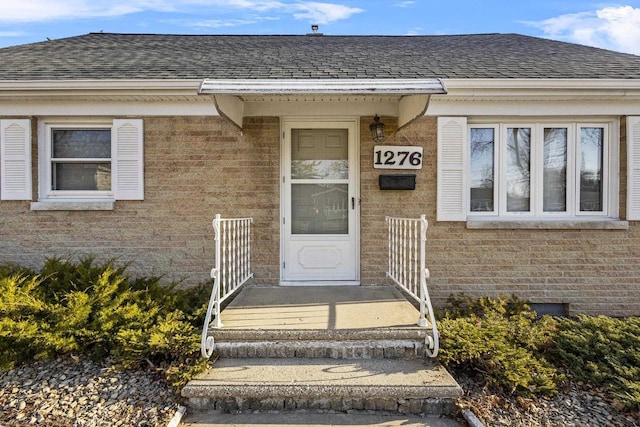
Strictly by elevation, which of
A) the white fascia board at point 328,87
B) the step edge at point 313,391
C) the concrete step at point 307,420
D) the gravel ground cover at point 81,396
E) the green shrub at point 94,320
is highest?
the white fascia board at point 328,87

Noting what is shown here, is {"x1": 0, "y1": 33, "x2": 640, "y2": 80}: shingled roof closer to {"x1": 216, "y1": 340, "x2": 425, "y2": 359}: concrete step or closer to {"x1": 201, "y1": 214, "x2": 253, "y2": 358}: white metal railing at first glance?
{"x1": 201, "y1": 214, "x2": 253, "y2": 358}: white metal railing

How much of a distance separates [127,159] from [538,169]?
5437 millimetres

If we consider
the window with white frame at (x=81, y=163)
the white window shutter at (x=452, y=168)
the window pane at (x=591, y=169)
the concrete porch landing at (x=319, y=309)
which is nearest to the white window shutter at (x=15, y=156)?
the window with white frame at (x=81, y=163)

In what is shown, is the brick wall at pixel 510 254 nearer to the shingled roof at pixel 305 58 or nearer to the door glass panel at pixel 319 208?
the door glass panel at pixel 319 208

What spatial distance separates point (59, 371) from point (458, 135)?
508 centimetres

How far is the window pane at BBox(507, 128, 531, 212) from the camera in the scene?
16.5 feet

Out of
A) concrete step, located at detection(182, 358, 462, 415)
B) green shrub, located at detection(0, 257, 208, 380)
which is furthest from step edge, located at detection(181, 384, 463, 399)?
green shrub, located at detection(0, 257, 208, 380)

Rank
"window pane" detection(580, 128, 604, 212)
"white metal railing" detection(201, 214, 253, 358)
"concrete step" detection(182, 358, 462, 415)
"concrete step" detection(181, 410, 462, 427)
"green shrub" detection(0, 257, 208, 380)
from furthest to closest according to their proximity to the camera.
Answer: "window pane" detection(580, 128, 604, 212) → "white metal railing" detection(201, 214, 253, 358) → "green shrub" detection(0, 257, 208, 380) → "concrete step" detection(182, 358, 462, 415) → "concrete step" detection(181, 410, 462, 427)

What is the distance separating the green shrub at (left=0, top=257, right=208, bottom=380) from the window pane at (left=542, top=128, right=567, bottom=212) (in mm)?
4637

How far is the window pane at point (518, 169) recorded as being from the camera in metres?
5.04

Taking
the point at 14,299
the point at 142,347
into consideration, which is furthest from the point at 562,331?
the point at 14,299

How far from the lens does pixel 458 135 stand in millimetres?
4910

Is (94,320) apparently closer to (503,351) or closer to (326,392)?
(326,392)

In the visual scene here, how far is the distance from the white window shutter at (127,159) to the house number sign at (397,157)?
3.12 m
